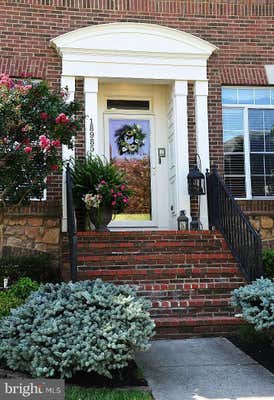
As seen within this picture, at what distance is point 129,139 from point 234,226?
9.25 feet

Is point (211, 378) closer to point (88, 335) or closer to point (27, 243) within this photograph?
point (88, 335)

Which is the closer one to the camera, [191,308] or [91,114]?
[191,308]

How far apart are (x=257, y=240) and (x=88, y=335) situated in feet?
10.6

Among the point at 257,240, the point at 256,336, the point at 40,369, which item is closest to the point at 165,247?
the point at 257,240

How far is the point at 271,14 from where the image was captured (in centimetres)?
929

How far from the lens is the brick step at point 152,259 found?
6965 mm

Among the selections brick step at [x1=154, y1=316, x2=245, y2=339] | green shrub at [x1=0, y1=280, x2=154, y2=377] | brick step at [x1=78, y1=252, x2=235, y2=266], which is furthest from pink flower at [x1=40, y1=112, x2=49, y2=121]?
brick step at [x1=154, y1=316, x2=245, y2=339]

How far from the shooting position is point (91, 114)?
8523 millimetres

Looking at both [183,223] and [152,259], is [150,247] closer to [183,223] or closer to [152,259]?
[152,259]

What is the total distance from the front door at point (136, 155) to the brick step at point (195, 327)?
134 inches

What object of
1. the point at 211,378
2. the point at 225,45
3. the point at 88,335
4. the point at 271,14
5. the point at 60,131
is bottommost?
the point at 211,378

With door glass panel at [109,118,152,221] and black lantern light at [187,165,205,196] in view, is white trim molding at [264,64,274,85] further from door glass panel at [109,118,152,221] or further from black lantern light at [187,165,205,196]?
door glass panel at [109,118,152,221]

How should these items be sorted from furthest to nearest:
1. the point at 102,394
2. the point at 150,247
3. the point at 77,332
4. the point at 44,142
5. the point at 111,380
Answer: the point at 150,247 < the point at 44,142 < the point at 111,380 < the point at 77,332 < the point at 102,394

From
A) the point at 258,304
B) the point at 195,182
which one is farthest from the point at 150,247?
the point at 258,304
